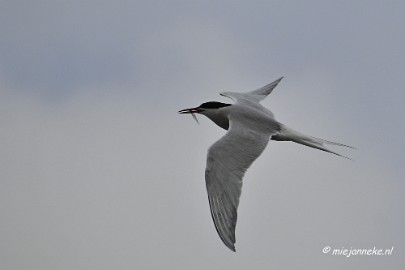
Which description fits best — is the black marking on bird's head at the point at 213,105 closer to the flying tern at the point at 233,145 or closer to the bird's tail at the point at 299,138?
the flying tern at the point at 233,145

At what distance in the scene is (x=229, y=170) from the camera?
1134 centimetres

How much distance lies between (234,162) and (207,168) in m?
0.38

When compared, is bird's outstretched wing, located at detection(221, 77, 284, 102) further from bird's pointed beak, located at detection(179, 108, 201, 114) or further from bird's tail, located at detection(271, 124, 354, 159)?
bird's tail, located at detection(271, 124, 354, 159)

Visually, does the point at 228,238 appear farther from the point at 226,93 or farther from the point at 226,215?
the point at 226,93

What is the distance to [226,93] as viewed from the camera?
15.4 meters

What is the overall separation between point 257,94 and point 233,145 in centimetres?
429

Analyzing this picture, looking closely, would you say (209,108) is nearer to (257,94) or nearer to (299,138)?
(299,138)

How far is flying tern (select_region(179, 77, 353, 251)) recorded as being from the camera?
1074 centimetres

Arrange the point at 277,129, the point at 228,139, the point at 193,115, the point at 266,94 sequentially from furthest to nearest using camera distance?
1. the point at 266,94
2. the point at 193,115
3. the point at 277,129
4. the point at 228,139

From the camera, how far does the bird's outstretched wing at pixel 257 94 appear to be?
49.7 ft

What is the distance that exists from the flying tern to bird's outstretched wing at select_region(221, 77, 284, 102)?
0.08ft

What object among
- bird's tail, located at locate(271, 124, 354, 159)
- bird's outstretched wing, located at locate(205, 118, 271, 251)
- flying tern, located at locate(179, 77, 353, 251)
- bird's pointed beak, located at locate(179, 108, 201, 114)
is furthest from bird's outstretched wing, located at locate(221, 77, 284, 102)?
bird's outstretched wing, located at locate(205, 118, 271, 251)

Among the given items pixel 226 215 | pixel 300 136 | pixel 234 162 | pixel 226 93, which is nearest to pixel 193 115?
pixel 226 93

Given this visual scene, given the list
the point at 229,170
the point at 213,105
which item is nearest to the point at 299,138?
the point at 213,105
